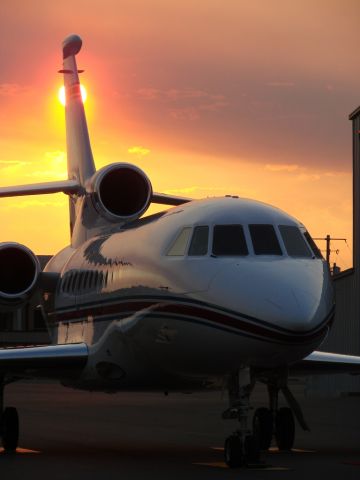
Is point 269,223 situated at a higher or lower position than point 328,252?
lower

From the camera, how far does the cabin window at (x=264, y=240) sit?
16.4 m

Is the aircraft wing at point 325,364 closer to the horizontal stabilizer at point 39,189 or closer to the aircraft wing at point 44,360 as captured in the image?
the aircraft wing at point 44,360

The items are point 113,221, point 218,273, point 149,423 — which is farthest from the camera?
point 149,423

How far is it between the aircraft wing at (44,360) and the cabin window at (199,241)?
323cm

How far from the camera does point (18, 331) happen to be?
74.3 m

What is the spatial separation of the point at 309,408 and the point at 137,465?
56.6 feet

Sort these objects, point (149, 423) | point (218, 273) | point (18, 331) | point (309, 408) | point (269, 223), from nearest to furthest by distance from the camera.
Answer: point (218, 273), point (269, 223), point (149, 423), point (309, 408), point (18, 331)

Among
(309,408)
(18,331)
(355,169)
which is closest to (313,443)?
(309,408)

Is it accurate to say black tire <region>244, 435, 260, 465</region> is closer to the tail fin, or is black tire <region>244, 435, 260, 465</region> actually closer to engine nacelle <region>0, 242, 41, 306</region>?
engine nacelle <region>0, 242, 41, 306</region>

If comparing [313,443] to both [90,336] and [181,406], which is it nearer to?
[90,336]

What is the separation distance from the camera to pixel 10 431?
764 inches

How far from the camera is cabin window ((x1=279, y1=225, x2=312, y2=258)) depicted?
54.7 feet

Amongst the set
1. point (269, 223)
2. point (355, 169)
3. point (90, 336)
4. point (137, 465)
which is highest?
point (355, 169)

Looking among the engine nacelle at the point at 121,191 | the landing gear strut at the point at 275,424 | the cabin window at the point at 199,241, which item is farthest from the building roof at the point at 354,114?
the cabin window at the point at 199,241
